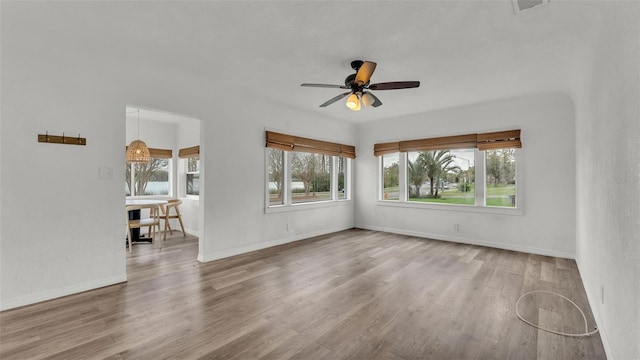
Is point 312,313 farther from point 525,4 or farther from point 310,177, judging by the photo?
point 310,177

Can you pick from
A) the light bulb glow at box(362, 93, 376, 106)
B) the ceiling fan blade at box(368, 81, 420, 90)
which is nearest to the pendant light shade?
the light bulb glow at box(362, 93, 376, 106)

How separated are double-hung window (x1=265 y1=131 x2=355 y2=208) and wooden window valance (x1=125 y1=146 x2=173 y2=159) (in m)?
2.95

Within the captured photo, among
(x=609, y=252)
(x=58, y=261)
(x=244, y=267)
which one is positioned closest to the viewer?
(x=609, y=252)

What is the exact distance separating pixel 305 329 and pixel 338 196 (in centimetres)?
441

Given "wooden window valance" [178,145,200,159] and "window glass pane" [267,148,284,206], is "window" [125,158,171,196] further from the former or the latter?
"window glass pane" [267,148,284,206]

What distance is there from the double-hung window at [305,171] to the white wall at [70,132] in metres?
1.30

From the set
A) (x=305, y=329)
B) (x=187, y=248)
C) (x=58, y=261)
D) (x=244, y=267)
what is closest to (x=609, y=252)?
(x=305, y=329)

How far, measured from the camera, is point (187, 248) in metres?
4.77

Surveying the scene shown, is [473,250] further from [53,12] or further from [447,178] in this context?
[53,12]

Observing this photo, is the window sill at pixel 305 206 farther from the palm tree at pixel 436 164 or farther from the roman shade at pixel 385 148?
the palm tree at pixel 436 164

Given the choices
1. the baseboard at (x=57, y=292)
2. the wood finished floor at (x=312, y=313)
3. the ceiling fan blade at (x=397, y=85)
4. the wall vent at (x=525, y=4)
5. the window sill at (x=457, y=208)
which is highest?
the wall vent at (x=525, y=4)

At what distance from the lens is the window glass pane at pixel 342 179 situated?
657 centimetres

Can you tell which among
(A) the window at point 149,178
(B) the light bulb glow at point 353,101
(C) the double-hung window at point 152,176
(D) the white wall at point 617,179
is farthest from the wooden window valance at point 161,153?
(D) the white wall at point 617,179

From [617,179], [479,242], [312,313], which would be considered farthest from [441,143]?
[312,313]
